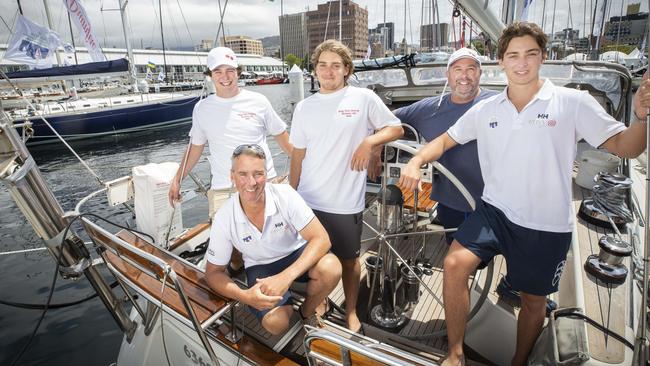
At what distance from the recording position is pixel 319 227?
2.15 m

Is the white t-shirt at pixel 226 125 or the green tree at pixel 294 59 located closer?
the white t-shirt at pixel 226 125

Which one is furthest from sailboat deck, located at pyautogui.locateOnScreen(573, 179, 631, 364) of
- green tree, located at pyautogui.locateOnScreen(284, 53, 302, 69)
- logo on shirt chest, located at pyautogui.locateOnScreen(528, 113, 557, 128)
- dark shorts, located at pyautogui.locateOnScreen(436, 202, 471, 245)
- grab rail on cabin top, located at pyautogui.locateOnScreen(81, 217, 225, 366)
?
green tree, located at pyautogui.locateOnScreen(284, 53, 302, 69)

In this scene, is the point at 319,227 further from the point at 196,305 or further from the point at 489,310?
the point at 489,310

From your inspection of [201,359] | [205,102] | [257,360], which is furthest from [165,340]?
[205,102]

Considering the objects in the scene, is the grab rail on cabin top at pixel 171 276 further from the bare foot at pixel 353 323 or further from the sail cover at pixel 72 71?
the sail cover at pixel 72 71

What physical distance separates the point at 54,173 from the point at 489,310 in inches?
574

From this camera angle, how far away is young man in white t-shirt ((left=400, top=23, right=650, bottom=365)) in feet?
5.22

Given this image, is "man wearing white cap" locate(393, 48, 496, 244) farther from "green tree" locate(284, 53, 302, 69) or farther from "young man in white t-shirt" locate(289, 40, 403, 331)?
"green tree" locate(284, 53, 302, 69)

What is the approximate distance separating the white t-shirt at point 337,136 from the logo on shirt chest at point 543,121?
32.1 inches

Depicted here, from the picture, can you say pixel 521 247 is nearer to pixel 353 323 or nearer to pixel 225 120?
pixel 353 323

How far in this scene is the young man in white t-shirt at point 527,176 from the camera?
62.7 inches

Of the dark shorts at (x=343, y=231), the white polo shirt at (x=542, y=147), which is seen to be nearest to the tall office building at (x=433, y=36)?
the dark shorts at (x=343, y=231)

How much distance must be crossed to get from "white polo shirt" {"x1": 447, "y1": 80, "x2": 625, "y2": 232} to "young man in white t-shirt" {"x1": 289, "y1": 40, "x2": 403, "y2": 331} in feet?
2.23

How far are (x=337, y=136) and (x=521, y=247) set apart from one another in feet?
3.75
